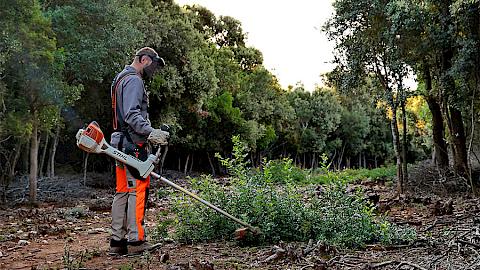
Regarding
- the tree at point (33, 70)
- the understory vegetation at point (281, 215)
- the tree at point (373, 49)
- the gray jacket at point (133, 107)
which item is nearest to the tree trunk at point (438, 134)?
the tree at point (373, 49)

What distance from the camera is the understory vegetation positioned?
18.2ft

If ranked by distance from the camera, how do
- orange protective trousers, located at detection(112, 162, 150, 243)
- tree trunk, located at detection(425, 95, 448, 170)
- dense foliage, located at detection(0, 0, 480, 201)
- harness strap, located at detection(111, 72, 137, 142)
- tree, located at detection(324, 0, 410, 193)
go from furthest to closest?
tree trunk, located at detection(425, 95, 448, 170), tree, located at detection(324, 0, 410, 193), dense foliage, located at detection(0, 0, 480, 201), harness strap, located at detection(111, 72, 137, 142), orange protective trousers, located at detection(112, 162, 150, 243)

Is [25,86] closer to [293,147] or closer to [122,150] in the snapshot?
[122,150]

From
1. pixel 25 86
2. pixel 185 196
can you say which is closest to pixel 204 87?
pixel 25 86

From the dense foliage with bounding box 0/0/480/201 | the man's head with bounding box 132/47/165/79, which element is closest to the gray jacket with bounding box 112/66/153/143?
the man's head with bounding box 132/47/165/79

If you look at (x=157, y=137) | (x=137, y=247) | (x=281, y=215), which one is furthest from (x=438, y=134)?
(x=137, y=247)

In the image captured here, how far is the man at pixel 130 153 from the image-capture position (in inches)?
209

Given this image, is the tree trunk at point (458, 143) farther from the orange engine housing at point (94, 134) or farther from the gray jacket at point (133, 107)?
the orange engine housing at point (94, 134)

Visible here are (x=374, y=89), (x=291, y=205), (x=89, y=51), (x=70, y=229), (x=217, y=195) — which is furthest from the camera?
(x=374, y=89)

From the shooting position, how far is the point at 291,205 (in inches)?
227

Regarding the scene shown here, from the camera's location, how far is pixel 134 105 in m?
5.36

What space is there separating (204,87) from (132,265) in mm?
18260

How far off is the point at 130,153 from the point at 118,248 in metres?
1.01

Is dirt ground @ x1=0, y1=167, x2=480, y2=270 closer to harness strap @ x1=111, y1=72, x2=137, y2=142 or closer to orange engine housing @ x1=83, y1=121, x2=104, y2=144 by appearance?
orange engine housing @ x1=83, y1=121, x2=104, y2=144
